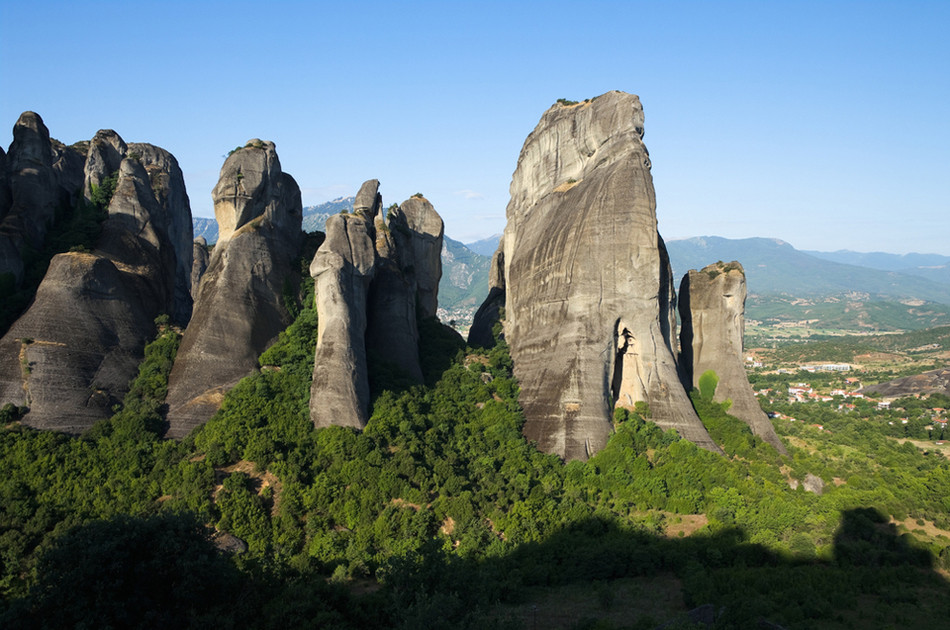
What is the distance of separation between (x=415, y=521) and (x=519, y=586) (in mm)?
4927

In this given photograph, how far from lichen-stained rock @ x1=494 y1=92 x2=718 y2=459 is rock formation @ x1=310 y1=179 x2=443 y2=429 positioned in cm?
709

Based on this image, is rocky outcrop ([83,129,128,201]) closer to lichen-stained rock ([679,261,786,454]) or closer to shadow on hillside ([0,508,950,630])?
shadow on hillside ([0,508,950,630])

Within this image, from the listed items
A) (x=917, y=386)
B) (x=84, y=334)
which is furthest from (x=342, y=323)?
(x=917, y=386)

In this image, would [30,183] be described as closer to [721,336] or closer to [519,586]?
[519,586]

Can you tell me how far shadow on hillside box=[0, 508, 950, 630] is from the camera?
16453 mm

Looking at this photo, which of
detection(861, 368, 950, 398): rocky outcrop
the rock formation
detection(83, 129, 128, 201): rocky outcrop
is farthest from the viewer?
detection(861, 368, 950, 398): rocky outcrop

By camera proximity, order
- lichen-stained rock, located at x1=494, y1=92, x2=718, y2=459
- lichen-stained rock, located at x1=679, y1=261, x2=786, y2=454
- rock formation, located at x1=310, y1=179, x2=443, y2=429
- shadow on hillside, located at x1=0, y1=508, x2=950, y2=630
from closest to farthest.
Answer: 1. shadow on hillside, located at x1=0, y1=508, x2=950, y2=630
2. rock formation, located at x1=310, y1=179, x2=443, y2=429
3. lichen-stained rock, located at x1=494, y1=92, x2=718, y2=459
4. lichen-stained rock, located at x1=679, y1=261, x2=786, y2=454

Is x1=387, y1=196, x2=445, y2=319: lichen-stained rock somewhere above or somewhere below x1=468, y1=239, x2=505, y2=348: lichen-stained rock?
above

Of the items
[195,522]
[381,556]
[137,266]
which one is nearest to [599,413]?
Answer: [381,556]

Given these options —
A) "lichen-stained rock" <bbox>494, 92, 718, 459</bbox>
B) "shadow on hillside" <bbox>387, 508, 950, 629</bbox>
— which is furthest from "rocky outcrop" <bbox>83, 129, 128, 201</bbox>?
"shadow on hillside" <bbox>387, 508, 950, 629</bbox>

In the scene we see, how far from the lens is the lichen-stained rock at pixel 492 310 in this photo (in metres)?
44.8

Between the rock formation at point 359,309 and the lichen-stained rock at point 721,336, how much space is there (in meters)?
17.0

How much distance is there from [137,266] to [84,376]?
7.77 metres

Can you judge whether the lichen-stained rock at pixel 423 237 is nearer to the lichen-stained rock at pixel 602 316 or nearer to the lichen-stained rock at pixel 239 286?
the lichen-stained rock at pixel 239 286
